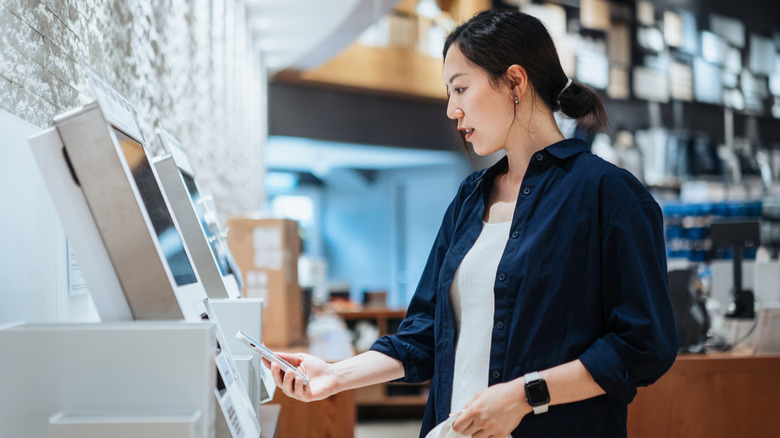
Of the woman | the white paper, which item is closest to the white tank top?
the woman

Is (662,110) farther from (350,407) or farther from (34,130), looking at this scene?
(34,130)

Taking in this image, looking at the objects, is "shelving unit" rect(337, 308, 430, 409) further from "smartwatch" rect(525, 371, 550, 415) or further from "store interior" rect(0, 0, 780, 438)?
"smartwatch" rect(525, 371, 550, 415)

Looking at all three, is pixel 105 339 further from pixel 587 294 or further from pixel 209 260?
pixel 587 294

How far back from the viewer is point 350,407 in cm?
279

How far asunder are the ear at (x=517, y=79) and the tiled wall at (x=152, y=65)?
0.77 meters

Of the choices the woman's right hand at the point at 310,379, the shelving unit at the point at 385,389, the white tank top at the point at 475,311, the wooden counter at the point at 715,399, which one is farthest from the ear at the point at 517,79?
the shelving unit at the point at 385,389

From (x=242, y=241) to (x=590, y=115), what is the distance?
206 cm

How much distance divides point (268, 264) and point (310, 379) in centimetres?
179

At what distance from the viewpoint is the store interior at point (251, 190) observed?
29.9 inches

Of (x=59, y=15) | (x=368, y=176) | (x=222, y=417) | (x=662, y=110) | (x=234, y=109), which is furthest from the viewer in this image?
(x=368, y=176)

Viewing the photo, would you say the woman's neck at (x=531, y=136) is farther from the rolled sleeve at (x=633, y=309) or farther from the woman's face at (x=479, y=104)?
the rolled sleeve at (x=633, y=309)

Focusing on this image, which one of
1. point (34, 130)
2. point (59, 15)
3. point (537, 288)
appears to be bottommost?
point (537, 288)

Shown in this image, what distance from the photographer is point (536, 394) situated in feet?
3.51

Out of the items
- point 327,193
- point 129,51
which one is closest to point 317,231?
point 327,193
